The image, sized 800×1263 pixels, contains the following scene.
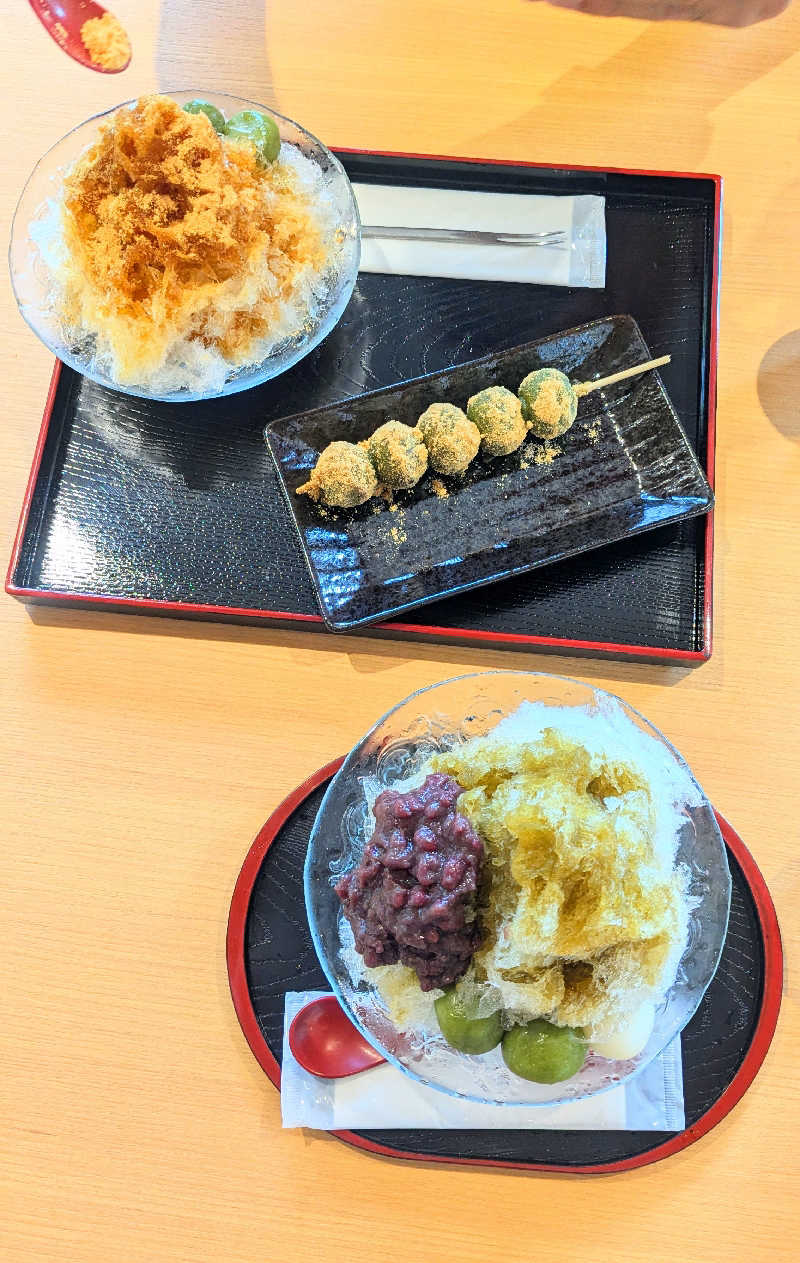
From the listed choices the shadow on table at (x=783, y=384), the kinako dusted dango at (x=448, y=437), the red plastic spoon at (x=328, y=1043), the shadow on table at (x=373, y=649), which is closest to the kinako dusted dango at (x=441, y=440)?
the kinako dusted dango at (x=448, y=437)

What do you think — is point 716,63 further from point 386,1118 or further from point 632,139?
point 386,1118

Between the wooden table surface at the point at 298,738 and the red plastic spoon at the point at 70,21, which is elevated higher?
the red plastic spoon at the point at 70,21

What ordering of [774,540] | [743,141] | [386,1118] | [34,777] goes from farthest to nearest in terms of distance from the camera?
[743,141] < [774,540] < [34,777] < [386,1118]

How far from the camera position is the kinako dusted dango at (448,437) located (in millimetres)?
1820

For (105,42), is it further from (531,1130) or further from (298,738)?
(531,1130)

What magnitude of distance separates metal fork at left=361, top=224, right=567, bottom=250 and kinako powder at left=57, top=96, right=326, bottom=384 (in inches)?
9.9

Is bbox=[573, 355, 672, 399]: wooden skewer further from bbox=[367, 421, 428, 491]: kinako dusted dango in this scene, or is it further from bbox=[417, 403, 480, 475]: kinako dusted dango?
bbox=[367, 421, 428, 491]: kinako dusted dango

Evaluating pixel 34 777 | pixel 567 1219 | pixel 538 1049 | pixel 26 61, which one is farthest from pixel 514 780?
pixel 26 61

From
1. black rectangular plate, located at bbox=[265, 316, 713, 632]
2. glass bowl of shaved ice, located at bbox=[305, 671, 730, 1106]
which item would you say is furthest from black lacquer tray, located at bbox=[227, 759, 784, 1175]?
black rectangular plate, located at bbox=[265, 316, 713, 632]

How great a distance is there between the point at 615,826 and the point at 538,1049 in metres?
0.36

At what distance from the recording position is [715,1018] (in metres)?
1.60

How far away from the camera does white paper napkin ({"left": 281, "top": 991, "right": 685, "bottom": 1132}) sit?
1521mm

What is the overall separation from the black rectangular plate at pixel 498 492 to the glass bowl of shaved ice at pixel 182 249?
0.69 feet

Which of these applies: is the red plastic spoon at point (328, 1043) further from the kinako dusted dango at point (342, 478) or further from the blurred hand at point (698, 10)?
the blurred hand at point (698, 10)
